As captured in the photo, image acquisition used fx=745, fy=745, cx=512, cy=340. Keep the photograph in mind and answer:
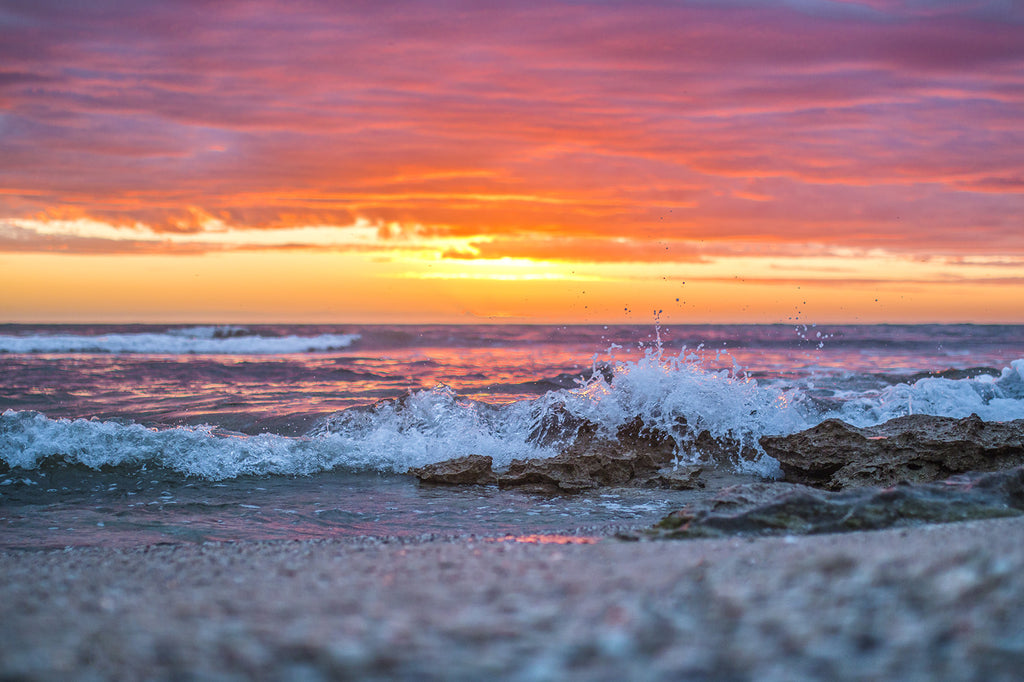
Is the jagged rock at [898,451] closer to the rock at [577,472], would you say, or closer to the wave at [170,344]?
the rock at [577,472]

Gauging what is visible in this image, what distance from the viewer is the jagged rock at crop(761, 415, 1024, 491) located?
6.22m

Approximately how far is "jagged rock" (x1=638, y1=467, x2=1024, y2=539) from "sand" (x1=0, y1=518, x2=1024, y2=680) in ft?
3.45

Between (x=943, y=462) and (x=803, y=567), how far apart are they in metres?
4.89

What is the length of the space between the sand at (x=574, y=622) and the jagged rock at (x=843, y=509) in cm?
105

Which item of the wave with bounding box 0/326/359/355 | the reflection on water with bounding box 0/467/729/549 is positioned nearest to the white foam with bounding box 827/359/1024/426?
the reflection on water with bounding box 0/467/729/549

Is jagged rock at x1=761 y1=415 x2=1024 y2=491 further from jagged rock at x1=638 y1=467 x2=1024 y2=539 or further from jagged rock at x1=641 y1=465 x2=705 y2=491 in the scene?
jagged rock at x1=638 y1=467 x2=1024 y2=539

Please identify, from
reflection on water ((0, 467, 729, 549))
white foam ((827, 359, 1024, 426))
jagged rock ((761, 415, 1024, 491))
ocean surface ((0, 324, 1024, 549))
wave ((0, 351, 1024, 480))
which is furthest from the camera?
white foam ((827, 359, 1024, 426))

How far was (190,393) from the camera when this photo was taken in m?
13.9

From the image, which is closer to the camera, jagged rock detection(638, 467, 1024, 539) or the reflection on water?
jagged rock detection(638, 467, 1024, 539)

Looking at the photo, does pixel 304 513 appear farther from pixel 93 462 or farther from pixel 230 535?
pixel 93 462

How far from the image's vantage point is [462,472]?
7.18 meters

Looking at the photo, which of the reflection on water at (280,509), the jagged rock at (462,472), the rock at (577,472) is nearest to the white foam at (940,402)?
the rock at (577,472)

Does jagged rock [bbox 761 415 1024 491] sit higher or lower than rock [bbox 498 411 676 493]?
higher

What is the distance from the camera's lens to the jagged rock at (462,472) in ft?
23.5
